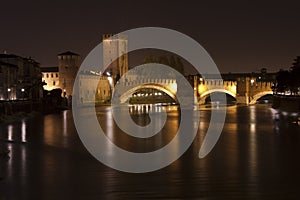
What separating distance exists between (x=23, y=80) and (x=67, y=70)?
1369 centimetres

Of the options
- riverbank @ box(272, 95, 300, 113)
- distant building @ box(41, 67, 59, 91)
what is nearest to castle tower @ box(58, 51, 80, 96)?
distant building @ box(41, 67, 59, 91)

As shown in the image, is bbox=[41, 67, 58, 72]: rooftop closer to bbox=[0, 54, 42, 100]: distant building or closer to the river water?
bbox=[0, 54, 42, 100]: distant building

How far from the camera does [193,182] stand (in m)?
8.90

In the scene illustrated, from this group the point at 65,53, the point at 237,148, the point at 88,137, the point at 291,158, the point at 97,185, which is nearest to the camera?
the point at 97,185

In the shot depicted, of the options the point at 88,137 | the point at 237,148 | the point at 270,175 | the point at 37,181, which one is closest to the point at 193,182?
the point at 270,175

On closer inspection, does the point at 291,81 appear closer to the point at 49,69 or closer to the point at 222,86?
the point at 222,86

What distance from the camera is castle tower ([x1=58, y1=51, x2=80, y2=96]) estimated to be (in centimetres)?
4975

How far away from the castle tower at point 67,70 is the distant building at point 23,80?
8.82 metres

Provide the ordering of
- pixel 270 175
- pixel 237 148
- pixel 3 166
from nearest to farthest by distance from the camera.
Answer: pixel 270 175, pixel 3 166, pixel 237 148

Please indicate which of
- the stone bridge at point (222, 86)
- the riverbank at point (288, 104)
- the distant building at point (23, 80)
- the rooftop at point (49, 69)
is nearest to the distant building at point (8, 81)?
the distant building at point (23, 80)

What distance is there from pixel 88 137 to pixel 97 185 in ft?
28.0

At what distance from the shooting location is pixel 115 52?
56281 millimetres

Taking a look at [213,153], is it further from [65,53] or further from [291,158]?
[65,53]

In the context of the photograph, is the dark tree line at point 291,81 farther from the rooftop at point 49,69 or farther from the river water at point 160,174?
the rooftop at point 49,69
